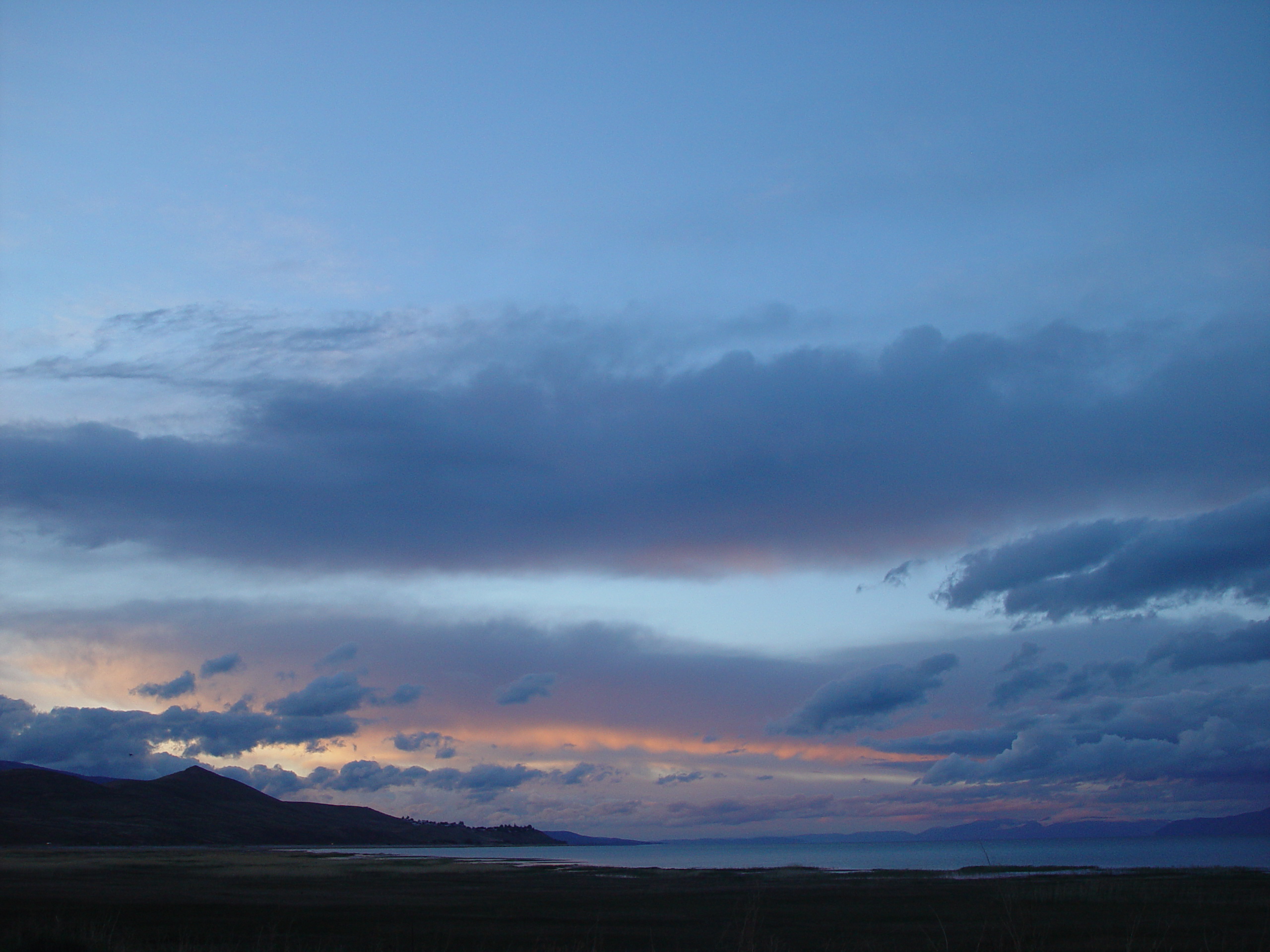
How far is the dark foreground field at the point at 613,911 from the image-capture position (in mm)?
36312

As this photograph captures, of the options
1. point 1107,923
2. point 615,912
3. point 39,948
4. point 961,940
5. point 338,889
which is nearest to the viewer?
point 39,948

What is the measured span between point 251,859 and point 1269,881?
11297 cm

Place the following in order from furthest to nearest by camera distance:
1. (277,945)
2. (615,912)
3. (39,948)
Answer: (615,912)
(277,945)
(39,948)

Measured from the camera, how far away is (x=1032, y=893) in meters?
58.6

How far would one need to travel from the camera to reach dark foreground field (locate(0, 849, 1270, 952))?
119ft

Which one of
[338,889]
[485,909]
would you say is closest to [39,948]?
[485,909]

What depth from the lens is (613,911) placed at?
51.2m

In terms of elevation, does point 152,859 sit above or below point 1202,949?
below

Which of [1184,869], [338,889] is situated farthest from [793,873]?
[338,889]

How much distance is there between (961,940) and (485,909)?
2609 cm

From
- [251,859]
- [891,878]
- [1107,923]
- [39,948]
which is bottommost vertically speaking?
[251,859]

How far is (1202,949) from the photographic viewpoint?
3569 cm

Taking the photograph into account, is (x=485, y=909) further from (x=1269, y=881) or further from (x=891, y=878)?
(x=1269, y=881)

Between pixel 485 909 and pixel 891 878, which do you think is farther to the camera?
pixel 891 878
